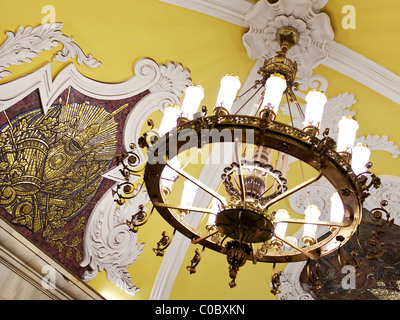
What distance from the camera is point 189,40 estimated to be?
4.67 metres

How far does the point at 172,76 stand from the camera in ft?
16.1

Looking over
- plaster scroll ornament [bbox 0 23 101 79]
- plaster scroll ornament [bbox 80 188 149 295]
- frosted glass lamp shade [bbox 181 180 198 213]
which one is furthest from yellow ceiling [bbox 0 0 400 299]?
frosted glass lamp shade [bbox 181 180 198 213]

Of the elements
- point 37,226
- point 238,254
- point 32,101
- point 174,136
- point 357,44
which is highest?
point 357,44

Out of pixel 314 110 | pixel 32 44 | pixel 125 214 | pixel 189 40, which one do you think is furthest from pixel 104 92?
pixel 314 110

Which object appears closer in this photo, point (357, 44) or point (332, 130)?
point (357, 44)

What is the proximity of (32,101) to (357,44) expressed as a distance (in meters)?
3.22

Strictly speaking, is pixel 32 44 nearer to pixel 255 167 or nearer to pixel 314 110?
pixel 255 167

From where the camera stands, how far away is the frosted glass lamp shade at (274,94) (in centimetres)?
300

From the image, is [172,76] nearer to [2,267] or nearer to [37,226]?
[37,226]

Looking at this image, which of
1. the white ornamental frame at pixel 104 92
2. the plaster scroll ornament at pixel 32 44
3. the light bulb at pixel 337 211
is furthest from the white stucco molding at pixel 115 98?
the light bulb at pixel 337 211

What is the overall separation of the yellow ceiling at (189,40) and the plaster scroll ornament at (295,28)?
0.42 ft

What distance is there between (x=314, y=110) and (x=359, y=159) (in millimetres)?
450
